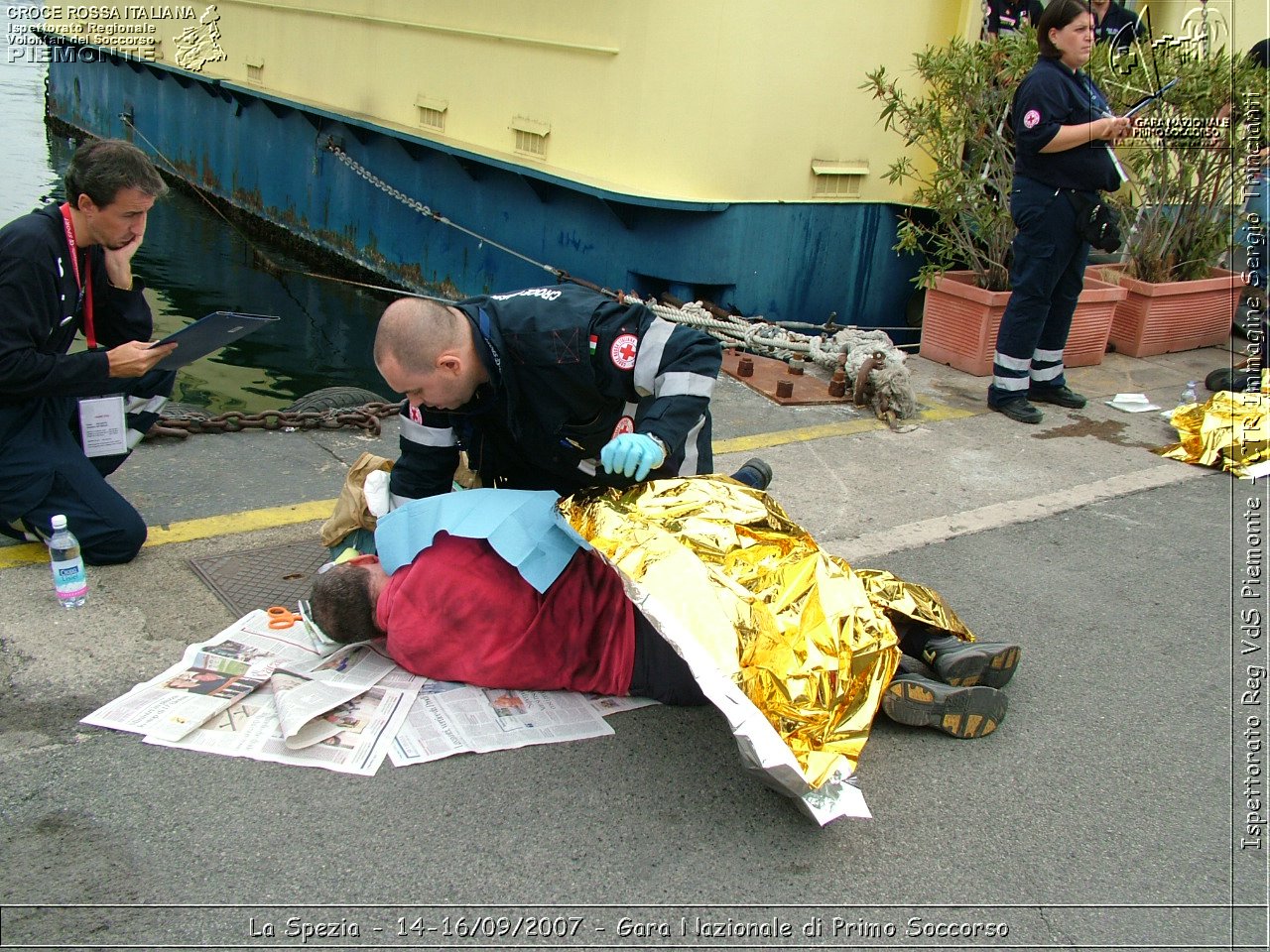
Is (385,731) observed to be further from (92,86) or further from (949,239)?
(92,86)

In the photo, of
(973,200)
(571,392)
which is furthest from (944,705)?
(973,200)

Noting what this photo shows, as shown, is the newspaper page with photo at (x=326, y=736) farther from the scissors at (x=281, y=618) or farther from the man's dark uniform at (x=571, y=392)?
the man's dark uniform at (x=571, y=392)

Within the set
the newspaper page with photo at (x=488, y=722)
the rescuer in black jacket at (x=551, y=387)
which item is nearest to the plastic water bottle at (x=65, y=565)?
the rescuer in black jacket at (x=551, y=387)

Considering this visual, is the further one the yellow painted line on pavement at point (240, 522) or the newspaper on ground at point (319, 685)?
the yellow painted line on pavement at point (240, 522)

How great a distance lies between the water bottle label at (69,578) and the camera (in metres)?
3.38

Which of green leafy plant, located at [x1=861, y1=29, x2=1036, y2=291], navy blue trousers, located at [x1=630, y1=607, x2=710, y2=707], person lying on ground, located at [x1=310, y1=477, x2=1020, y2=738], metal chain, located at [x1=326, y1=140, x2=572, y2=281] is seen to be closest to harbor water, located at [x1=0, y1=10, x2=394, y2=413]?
metal chain, located at [x1=326, y1=140, x2=572, y2=281]

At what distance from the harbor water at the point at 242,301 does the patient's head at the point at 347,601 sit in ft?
19.5

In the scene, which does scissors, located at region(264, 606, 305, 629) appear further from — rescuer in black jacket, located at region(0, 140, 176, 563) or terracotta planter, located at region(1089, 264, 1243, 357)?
terracotta planter, located at region(1089, 264, 1243, 357)

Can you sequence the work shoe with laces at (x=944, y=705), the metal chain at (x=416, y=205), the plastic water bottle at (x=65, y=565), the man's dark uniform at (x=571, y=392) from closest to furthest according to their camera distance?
the work shoe with laces at (x=944, y=705)
the man's dark uniform at (x=571, y=392)
the plastic water bottle at (x=65, y=565)
the metal chain at (x=416, y=205)

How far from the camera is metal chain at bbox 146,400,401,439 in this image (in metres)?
4.87

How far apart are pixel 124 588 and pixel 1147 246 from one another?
707 centimetres

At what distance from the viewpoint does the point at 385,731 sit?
2891 mm

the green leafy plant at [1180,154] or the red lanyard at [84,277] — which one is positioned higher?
the green leafy plant at [1180,154]

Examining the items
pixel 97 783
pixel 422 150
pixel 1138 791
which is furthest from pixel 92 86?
pixel 1138 791
